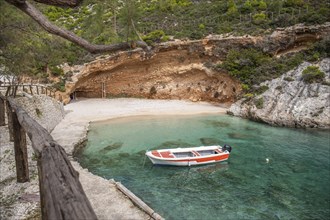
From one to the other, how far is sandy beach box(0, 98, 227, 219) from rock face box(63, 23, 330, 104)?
99.2 inches

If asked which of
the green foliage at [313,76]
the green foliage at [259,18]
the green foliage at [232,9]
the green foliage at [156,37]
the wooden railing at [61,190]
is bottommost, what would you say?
the wooden railing at [61,190]

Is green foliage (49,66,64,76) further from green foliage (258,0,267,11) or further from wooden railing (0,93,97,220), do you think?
wooden railing (0,93,97,220)

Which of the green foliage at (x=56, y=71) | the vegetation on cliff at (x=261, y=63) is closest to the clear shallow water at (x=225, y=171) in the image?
the vegetation on cliff at (x=261, y=63)

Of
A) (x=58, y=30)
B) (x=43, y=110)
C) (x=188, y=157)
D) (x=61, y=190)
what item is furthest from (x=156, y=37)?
(x=61, y=190)

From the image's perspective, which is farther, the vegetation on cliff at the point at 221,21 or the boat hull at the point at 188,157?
the vegetation on cliff at the point at 221,21

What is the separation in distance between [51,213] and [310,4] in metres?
52.6

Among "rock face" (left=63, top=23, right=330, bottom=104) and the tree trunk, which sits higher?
"rock face" (left=63, top=23, right=330, bottom=104)

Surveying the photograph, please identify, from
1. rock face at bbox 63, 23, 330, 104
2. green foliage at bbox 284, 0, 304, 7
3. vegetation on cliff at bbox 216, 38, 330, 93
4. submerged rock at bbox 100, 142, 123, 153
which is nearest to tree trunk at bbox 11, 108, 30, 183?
submerged rock at bbox 100, 142, 123, 153

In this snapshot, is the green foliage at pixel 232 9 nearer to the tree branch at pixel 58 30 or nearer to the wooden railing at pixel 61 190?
the tree branch at pixel 58 30

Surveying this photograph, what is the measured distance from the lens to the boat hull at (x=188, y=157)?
17766 millimetres

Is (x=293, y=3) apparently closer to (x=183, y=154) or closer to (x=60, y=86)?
(x=183, y=154)

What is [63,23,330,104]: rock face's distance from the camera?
39.1 metres

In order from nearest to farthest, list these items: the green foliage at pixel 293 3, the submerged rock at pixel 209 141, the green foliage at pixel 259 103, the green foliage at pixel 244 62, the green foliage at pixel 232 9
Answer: the submerged rock at pixel 209 141 → the green foliage at pixel 259 103 → the green foliage at pixel 244 62 → the green foliage at pixel 293 3 → the green foliage at pixel 232 9

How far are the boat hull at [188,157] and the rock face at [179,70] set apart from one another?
71.1 ft
